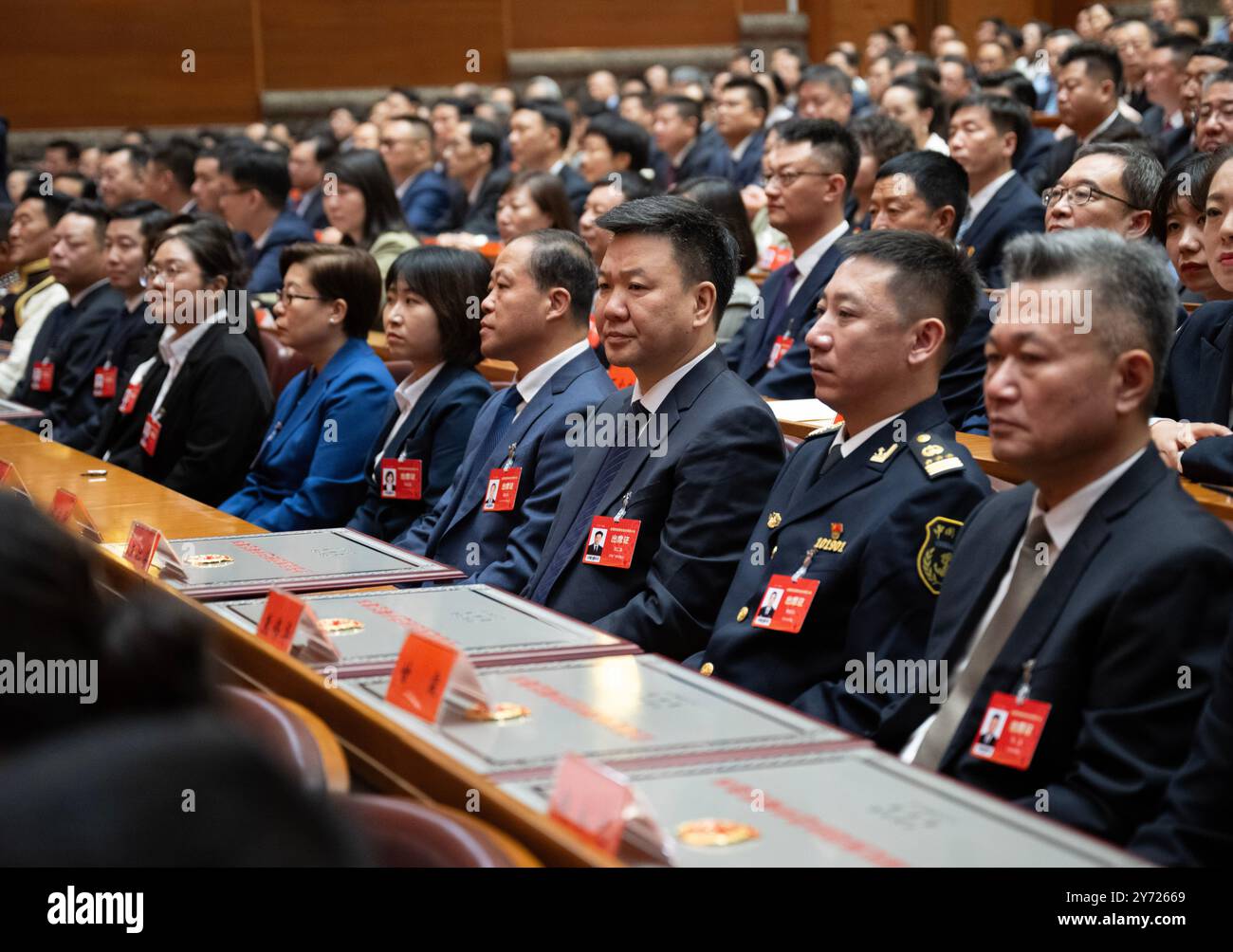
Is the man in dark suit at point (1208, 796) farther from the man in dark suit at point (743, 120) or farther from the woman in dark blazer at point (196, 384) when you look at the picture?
the man in dark suit at point (743, 120)

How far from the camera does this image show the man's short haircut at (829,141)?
14.8ft

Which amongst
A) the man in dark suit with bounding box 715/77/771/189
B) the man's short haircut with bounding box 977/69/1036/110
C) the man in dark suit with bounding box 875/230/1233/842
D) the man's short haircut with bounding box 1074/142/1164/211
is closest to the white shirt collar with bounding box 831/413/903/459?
the man in dark suit with bounding box 875/230/1233/842

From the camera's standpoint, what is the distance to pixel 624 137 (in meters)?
7.03

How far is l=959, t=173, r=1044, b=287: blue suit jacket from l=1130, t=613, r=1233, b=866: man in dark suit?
3405 millimetres

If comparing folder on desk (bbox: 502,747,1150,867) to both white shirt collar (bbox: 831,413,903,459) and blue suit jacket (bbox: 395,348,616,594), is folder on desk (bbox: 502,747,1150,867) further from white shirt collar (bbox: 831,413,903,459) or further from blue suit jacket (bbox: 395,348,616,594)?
blue suit jacket (bbox: 395,348,616,594)

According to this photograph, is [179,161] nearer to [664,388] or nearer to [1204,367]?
[664,388]

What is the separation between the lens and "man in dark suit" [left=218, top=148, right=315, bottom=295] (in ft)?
21.9

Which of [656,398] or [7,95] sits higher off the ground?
[7,95]
